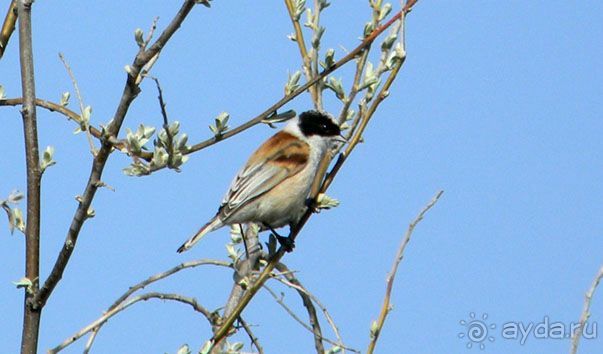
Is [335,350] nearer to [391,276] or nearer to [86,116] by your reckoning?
[391,276]

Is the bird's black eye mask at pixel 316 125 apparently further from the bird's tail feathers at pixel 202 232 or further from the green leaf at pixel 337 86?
the green leaf at pixel 337 86

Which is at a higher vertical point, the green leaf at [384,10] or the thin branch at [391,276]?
the green leaf at [384,10]

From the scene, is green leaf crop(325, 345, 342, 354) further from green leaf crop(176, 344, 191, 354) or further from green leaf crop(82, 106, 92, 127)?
green leaf crop(82, 106, 92, 127)

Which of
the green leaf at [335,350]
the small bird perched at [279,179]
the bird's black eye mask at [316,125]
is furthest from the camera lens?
the bird's black eye mask at [316,125]

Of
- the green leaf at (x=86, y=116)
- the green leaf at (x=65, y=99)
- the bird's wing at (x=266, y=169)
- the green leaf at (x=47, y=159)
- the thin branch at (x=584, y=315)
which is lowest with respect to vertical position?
the thin branch at (x=584, y=315)

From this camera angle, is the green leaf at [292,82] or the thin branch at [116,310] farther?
the green leaf at [292,82]

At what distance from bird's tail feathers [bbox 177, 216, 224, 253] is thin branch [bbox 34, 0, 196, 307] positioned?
187 centimetres

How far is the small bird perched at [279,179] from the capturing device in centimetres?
494

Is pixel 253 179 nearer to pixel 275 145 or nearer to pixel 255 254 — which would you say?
pixel 275 145

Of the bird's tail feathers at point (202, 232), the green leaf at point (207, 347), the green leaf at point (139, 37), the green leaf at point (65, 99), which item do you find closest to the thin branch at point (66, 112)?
the green leaf at point (65, 99)

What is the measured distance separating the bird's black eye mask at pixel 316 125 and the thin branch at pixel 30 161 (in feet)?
7.87

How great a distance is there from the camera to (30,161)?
8.89 ft

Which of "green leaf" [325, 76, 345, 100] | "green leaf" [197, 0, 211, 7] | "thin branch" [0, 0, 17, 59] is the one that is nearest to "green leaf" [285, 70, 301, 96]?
"green leaf" [325, 76, 345, 100]

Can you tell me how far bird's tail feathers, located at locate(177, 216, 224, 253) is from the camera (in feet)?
14.8
